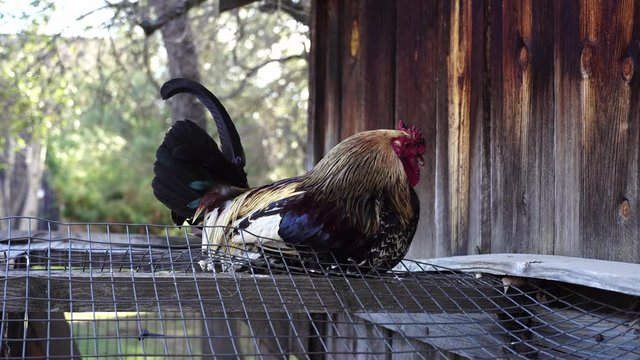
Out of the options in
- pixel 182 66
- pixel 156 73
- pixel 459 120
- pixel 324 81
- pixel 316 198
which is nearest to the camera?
pixel 316 198

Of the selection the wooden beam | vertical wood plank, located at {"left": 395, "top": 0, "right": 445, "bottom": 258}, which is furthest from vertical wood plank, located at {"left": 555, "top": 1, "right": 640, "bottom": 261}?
vertical wood plank, located at {"left": 395, "top": 0, "right": 445, "bottom": 258}

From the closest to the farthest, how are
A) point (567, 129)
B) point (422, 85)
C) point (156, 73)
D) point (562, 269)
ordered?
point (562, 269), point (567, 129), point (422, 85), point (156, 73)

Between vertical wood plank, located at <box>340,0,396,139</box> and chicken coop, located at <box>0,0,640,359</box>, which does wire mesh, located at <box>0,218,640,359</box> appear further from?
vertical wood plank, located at <box>340,0,396,139</box>

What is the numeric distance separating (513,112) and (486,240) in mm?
630

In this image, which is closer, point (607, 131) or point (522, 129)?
point (607, 131)

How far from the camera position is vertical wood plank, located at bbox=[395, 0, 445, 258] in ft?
13.4

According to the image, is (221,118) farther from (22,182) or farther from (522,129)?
(22,182)

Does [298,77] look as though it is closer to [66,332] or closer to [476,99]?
[66,332]

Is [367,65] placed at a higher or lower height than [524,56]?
higher

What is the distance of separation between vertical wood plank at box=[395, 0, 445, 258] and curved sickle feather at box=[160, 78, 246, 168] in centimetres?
104

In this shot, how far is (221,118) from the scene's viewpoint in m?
4.05

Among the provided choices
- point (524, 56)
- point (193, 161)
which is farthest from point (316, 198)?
point (524, 56)

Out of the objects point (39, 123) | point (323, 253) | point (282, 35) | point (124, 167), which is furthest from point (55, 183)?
point (323, 253)

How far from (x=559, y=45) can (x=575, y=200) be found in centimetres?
63
